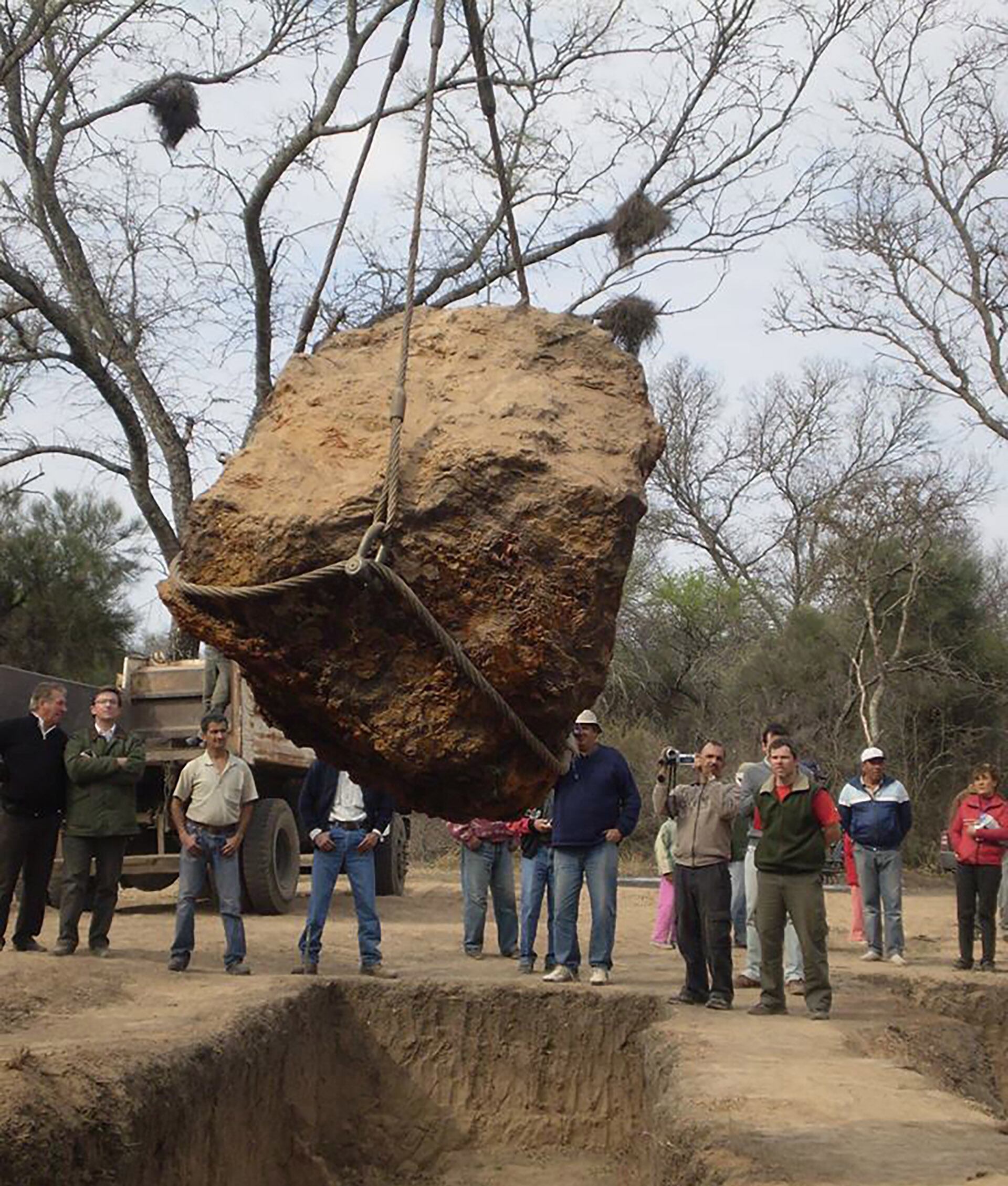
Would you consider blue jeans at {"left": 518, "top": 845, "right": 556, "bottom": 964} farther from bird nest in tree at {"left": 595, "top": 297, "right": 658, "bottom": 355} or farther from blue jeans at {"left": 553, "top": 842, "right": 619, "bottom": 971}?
bird nest in tree at {"left": 595, "top": 297, "right": 658, "bottom": 355}

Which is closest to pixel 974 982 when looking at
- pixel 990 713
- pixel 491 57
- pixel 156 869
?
pixel 156 869

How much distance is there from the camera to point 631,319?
35.6 feet

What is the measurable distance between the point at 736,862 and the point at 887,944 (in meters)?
1.34

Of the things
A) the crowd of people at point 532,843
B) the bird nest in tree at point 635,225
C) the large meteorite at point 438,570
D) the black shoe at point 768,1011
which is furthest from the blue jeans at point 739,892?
the bird nest in tree at point 635,225

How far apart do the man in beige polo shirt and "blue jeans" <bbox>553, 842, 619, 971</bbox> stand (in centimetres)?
189

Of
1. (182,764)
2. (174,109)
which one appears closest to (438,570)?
(182,764)

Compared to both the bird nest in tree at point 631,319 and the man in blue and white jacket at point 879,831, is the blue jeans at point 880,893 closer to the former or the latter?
the man in blue and white jacket at point 879,831

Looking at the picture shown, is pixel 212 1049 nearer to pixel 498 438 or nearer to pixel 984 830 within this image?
pixel 498 438

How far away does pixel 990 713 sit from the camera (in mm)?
24031

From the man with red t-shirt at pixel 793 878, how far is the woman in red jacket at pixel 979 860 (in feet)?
7.56

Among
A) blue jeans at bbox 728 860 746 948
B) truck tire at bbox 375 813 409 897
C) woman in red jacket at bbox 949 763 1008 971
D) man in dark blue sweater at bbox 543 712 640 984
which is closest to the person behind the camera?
man in dark blue sweater at bbox 543 712 640 984

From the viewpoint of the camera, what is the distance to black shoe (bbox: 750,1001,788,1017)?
8.30 metres

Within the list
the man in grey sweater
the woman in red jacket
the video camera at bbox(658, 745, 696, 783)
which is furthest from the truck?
the woman in red jacket

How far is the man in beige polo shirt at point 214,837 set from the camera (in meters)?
9.15
